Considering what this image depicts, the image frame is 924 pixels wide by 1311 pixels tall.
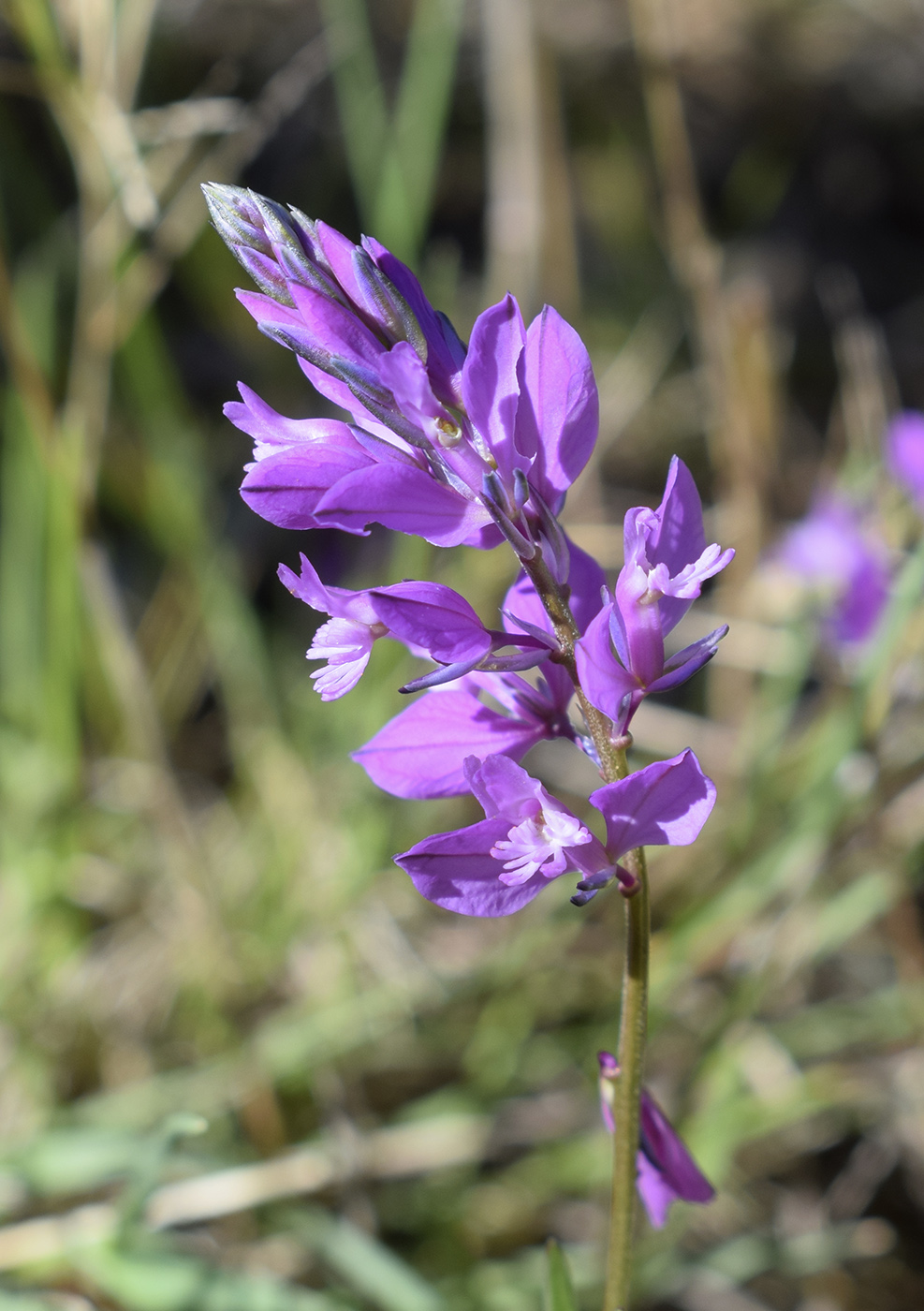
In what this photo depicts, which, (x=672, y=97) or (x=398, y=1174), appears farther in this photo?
(x=672, y=97)

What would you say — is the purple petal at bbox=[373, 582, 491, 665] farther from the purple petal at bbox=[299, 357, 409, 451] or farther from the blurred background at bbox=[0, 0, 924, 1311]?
the blurred background at bbox=[0, 0, 924, 1311]

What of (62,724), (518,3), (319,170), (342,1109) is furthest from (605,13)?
(342,1109)

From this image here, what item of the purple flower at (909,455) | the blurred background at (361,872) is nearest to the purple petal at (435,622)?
the blurred background at (361,872)

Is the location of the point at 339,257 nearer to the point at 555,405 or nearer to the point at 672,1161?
the point at 555,405

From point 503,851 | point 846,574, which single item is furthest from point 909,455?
point 503,851

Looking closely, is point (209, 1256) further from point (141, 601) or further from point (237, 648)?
point (141, 601)

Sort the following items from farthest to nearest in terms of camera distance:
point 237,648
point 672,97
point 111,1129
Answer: point 237,648, point 672,97, point 111,1129

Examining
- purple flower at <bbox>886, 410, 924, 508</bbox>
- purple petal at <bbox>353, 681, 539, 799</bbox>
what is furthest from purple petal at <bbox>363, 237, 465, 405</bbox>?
purple flower at <bbox>886, 410, 924, 508</bbox>
